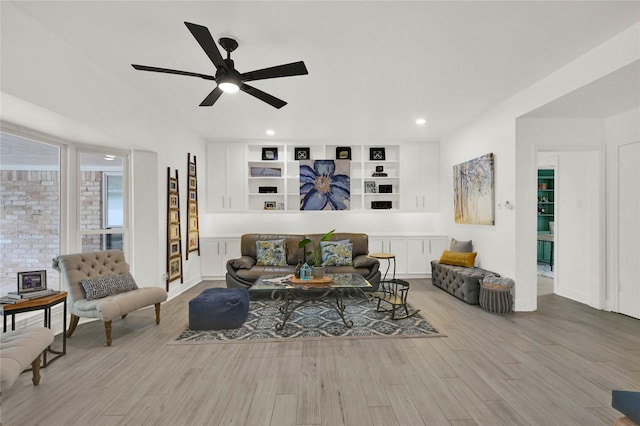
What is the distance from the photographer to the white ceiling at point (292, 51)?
2.29 meters

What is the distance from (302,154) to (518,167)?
12.9 feet

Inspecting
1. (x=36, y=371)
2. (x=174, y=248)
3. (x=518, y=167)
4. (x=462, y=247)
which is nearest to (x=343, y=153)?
(x=462, y=247)

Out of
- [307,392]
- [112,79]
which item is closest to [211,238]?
[112,79]

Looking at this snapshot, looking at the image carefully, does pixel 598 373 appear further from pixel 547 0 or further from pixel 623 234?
pixel 547 0

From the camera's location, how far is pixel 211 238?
19.6ft

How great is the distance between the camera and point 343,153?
641cm

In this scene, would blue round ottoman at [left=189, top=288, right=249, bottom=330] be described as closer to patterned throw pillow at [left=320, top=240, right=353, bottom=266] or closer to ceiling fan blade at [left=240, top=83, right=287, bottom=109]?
patterned throw pillow at [left=320, top=240, right=353, bottom=266]

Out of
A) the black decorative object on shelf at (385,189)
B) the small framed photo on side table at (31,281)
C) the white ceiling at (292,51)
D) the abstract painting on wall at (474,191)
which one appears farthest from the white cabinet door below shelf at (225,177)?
the abstract painting on wall at (474,191)

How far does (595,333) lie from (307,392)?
3.29 metres

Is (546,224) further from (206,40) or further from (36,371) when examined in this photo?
(36,371)

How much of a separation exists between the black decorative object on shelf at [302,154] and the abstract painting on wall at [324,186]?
11 cm

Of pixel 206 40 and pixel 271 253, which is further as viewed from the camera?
pixel 271 253

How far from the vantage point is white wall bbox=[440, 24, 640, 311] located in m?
3.02

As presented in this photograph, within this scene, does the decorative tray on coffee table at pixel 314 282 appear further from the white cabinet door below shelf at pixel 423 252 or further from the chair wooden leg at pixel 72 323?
the white cabinet door below shelf at pixel 423 252
